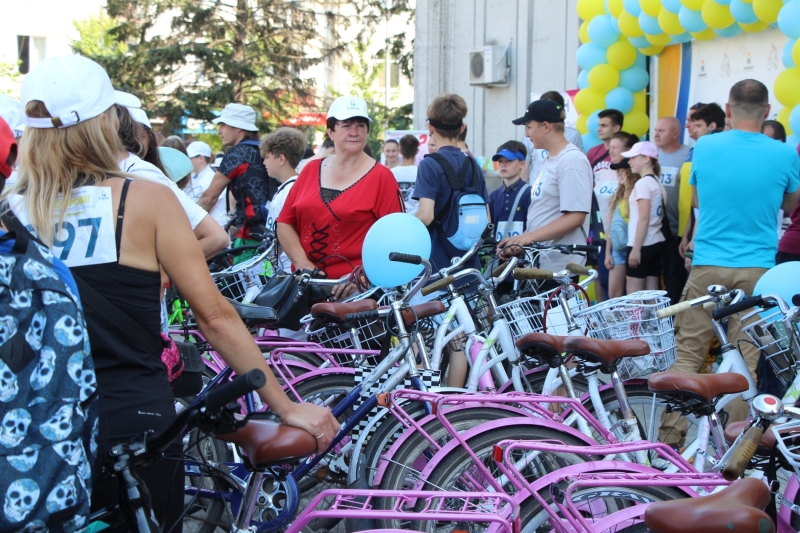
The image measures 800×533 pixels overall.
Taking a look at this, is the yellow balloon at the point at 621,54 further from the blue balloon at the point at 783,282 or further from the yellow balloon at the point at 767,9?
the blue balloon at the point at 783,282

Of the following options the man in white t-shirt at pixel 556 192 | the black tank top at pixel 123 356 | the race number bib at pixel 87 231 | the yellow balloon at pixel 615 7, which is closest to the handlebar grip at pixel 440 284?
the man in white t-shirt at pixel 556 192

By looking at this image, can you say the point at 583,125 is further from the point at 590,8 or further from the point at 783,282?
the point at 783,282

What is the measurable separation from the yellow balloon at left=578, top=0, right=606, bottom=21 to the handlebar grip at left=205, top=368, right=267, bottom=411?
8.03 m

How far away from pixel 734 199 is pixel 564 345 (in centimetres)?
204

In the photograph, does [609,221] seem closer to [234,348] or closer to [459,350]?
[459,350]

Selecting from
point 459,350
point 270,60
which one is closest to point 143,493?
point 459,350

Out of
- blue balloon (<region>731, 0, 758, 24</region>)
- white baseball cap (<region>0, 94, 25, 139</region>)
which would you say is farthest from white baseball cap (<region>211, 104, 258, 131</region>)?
blue balloon (<region>731, 0, 758, 24</region>)

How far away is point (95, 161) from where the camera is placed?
2152 mm

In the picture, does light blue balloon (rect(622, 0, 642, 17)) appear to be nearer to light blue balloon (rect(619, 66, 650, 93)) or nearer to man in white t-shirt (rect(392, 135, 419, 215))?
light blue balloon (rect(619, 66, 650, 93))

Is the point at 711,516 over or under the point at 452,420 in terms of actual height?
over

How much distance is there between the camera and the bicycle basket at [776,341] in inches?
127

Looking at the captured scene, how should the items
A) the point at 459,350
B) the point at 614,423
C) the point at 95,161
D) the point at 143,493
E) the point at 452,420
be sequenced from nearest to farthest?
the point at 143,493, the point at 95,161, the point at 452,420, the point at 614,423, the point at 459,350

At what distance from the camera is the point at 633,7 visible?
8148 millimetres

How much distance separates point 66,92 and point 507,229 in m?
4.37
